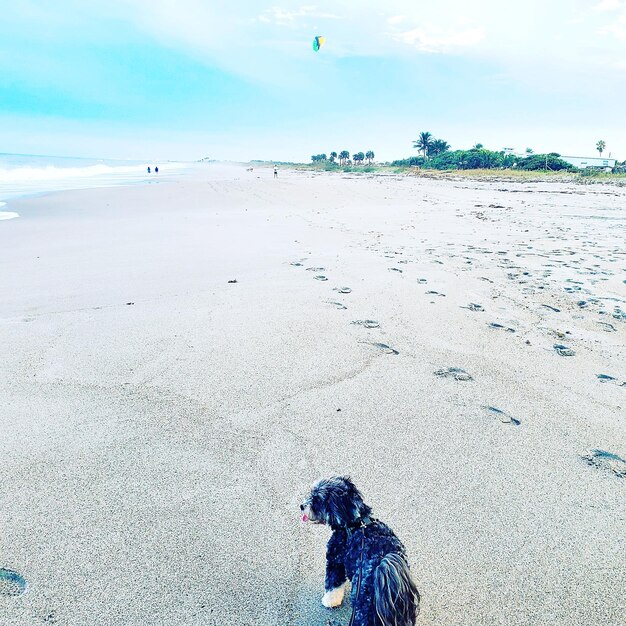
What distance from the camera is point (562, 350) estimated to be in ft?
14.1

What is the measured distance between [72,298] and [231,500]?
14.6 ft

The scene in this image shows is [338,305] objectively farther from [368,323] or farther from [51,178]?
[51,178]

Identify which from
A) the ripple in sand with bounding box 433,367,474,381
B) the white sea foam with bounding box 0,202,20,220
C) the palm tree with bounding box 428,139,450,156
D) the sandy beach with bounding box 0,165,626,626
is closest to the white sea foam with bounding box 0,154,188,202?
the white sea foam with bounding box 0,202,20,220

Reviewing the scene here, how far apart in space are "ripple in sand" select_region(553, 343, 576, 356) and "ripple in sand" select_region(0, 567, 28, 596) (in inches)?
172

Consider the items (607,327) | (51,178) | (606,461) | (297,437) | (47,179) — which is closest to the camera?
(606,461)

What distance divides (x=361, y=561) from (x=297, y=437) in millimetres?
1417

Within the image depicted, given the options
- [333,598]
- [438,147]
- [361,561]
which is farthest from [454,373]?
[438,147]

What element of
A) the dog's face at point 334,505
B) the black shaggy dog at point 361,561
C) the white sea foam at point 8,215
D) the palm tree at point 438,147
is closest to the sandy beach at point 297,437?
the black shaggy dog at point 361,561

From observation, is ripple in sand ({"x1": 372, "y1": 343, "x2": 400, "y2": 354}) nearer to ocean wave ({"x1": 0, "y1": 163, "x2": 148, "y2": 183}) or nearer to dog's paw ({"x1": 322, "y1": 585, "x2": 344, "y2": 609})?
dog's paw ({"x1": 322, "y1": 585, "x2": 344, "y2": 609})

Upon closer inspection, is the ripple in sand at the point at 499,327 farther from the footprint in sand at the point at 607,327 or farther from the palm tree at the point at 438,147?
the palm tree at the point at 438,147

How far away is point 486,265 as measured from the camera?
7562mm

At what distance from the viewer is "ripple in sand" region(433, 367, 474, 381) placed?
3777 mm

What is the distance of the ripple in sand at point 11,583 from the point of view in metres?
1.92

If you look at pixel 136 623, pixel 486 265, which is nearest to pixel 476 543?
pixel 136 623
